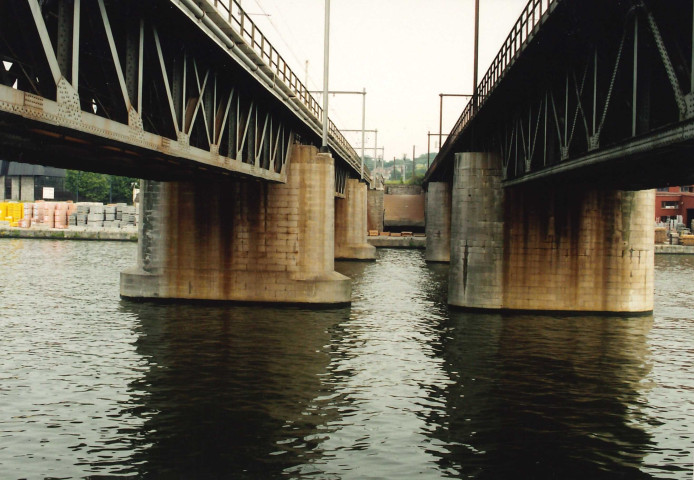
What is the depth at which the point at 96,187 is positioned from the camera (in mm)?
144000

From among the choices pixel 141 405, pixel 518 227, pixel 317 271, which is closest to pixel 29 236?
pixel 317 271

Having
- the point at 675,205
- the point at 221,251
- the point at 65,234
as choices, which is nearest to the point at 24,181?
the point at 65,234

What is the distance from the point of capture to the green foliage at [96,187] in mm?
141250

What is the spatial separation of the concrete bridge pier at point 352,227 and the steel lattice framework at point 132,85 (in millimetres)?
39654

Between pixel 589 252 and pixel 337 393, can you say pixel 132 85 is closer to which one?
pixel 337 393

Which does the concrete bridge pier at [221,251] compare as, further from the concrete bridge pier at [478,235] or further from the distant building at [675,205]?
the distant building at [675,205]

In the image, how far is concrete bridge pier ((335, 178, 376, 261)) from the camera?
67.9 metres

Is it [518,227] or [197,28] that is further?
[518,227]

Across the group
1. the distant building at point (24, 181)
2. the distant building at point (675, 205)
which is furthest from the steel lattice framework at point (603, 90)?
the distant building at point (24, 181)

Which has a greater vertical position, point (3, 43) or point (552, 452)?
point (3, 43)

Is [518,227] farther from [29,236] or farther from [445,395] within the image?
[29,236]

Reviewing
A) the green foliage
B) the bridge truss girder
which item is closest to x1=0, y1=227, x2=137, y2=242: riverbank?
the green foliage

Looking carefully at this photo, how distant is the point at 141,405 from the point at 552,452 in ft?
29.1

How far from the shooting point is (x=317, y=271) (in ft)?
106
